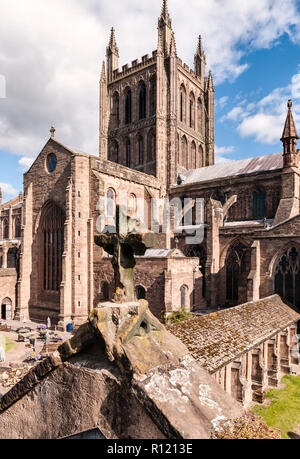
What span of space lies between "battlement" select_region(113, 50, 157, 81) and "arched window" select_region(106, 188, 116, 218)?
20.7 meters

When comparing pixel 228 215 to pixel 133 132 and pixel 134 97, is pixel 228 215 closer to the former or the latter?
pixel 133 132

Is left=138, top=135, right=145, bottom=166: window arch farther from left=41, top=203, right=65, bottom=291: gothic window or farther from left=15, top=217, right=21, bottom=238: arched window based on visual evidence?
left=15, top=217, right=21, bottom=238: arched window

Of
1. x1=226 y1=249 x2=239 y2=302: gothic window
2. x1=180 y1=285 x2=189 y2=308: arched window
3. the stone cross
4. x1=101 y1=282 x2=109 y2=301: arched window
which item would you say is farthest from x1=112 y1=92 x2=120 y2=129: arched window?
the stone cross

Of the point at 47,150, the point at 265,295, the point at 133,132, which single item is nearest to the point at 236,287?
the point at 265,295

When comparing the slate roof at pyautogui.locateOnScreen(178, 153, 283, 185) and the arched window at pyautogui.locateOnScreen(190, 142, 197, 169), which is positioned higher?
the arched window at pyautogui.locateOnScreen(190, 142, 197, 169)

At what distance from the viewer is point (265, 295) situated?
18797mm

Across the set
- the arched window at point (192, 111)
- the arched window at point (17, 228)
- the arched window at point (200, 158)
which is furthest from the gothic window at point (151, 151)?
the arched window at point (17, 228)

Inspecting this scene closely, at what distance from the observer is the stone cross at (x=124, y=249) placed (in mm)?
4207

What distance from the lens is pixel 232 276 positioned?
24.5m

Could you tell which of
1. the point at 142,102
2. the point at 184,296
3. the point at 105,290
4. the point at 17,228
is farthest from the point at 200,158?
the point at 17,228

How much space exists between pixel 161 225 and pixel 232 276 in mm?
7875

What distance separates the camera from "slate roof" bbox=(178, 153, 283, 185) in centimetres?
2974

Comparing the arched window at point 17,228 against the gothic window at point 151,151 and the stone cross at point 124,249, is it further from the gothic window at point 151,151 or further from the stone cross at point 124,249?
the stone cross at point 124,249
